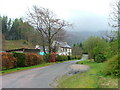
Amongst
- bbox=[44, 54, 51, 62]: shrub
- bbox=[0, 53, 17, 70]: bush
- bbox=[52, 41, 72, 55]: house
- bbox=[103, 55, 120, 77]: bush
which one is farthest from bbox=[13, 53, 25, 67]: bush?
bbox=[52, 41, 72, 55]: house

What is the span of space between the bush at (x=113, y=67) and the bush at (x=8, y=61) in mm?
9187

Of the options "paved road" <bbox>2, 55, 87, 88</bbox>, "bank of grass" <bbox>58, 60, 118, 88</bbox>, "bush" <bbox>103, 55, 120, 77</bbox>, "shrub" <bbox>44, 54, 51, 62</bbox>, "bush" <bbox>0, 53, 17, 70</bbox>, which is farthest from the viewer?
"shrub" <bbox>44, 54, 51, 62</bbox>

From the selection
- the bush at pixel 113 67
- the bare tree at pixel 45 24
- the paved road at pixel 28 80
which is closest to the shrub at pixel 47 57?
the bare tree at pixel 45 24

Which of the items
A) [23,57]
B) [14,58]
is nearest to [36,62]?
[23,57]

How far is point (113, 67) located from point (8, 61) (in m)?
9.92

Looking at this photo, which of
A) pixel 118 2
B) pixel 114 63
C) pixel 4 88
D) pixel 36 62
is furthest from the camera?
pixel 36 62

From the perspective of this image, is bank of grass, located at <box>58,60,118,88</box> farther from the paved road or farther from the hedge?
the hedge

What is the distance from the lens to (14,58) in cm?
1585

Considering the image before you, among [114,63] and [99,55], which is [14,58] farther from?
[99,55]

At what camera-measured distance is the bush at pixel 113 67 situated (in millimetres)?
8789

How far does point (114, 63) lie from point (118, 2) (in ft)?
34.5

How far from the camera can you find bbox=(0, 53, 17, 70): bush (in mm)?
14142

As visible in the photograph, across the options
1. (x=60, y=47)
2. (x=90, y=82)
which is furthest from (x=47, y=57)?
(x=60, y=47)

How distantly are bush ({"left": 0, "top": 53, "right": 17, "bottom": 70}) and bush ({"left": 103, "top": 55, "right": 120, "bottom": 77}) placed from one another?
919 cm
